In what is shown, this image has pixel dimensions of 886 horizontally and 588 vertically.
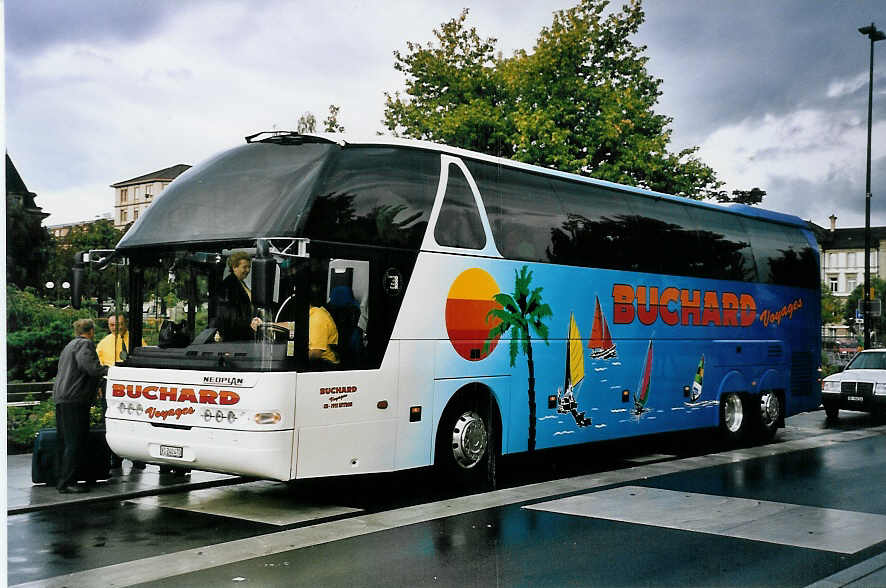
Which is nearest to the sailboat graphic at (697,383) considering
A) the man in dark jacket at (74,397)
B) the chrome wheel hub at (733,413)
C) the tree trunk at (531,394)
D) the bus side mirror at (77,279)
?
the chrome wheel hub at (733,413)

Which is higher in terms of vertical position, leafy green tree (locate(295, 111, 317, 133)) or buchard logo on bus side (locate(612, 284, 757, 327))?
leafy green tree (locate(295, 111, 317, 133))

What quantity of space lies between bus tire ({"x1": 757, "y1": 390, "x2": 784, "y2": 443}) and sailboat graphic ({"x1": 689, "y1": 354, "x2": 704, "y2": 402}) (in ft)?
6.85

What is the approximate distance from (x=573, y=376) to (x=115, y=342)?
564 cm

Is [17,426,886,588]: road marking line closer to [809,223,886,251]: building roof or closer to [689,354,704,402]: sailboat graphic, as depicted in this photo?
[689,354,704,402]: sailboat graphic

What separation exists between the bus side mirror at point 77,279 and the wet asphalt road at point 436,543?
211 centimetres

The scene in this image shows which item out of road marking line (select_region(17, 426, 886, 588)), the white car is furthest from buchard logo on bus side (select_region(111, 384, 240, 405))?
the white car

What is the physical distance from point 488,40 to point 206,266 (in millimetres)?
9950

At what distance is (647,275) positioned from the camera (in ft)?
45.6

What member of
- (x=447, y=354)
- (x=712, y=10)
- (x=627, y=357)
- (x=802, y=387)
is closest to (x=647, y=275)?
(x=627, y=357)

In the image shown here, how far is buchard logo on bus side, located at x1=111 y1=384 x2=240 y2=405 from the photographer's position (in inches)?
346

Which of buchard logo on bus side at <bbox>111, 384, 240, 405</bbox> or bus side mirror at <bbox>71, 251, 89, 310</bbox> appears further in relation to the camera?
bus side mirror at <bbox>71, 251, 89, 310</bbox>

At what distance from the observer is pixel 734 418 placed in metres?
16.3

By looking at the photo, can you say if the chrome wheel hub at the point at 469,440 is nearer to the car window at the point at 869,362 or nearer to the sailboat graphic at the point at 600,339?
the sailboat graphic at the point at 600,339

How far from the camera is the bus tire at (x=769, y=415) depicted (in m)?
16.6
